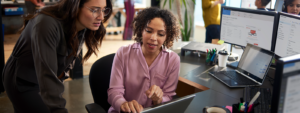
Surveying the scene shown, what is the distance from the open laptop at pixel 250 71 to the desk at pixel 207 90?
51 mm

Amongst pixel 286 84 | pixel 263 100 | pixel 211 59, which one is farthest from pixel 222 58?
pixel 286 84

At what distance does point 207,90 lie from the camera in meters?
1.51

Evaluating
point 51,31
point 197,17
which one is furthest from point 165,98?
point 197,17

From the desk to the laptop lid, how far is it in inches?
3.0

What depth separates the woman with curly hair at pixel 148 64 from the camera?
1.43m

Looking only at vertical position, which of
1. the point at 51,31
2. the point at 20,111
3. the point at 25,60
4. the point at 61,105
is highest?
the point at 51,31

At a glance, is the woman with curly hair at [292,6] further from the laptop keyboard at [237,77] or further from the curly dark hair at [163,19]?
the curly dark hair at [163,19]

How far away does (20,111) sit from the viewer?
4.51 ft

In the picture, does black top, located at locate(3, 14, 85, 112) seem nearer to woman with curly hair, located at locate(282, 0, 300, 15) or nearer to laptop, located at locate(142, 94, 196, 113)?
laptop, located at locate(142, 94, 196, 113)

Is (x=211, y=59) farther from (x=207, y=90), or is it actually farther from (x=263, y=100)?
(x=263, y=100)

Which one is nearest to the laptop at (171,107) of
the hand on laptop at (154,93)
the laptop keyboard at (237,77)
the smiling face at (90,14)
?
the hand on laptop at (154,93)

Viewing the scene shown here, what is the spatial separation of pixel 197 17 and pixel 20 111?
450cm

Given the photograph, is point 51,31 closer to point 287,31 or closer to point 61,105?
point 61,105

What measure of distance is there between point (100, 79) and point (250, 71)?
961 mm
